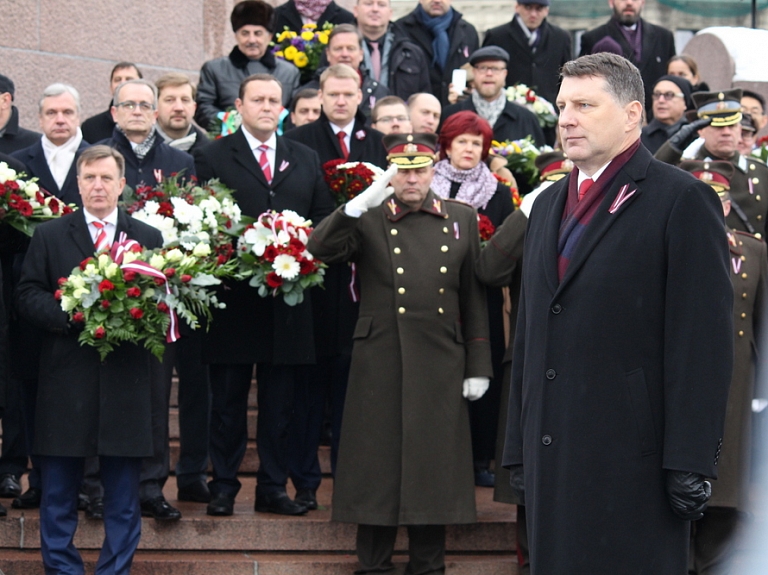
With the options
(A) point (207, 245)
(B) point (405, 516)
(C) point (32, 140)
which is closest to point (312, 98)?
(C) point (32, 140)

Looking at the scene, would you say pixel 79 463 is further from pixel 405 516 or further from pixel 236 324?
pixel 405 516

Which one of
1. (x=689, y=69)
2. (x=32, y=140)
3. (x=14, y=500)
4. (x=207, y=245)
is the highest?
(x=689, y=69)

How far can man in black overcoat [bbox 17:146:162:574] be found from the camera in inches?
257

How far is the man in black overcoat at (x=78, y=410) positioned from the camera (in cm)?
653

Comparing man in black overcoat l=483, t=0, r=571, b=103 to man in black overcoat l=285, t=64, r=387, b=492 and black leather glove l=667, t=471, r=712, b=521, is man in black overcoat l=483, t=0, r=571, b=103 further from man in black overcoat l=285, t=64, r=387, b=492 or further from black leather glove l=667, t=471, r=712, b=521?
black leather glove l=667, t=471, r=712, b=521

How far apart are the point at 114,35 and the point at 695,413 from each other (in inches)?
342

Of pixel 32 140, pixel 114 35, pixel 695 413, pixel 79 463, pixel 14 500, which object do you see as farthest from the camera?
pixel 114 35

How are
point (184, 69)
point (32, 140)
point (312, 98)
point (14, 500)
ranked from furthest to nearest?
1. point (184, 69)
2. point (312, 98)
3. point (32, 140)
4. point (14, 500)

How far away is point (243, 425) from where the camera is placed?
7.46 meters

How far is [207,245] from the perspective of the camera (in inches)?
268

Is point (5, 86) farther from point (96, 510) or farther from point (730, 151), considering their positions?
point (730, 151)

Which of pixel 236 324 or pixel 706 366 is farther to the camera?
pixel 236 324

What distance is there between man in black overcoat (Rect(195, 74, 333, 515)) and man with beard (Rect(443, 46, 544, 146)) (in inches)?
111

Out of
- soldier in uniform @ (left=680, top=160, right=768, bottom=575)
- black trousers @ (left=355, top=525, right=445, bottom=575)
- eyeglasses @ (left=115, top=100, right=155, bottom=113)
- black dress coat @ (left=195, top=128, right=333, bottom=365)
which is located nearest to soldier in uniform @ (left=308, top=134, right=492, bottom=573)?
black trousers @ (left=355, top=525, right=445, bottom=575)
